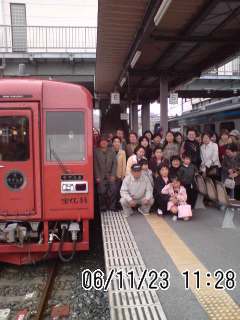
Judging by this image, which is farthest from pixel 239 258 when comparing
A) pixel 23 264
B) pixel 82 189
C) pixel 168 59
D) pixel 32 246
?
pixel 168 59

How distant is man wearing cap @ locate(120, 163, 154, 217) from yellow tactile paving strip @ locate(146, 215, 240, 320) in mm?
551

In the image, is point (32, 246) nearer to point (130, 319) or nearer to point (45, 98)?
point (45, 98)

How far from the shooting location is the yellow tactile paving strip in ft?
12.5

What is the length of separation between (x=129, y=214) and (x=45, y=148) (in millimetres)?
2363

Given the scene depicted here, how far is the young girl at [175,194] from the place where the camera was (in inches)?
287

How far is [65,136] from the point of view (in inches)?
234

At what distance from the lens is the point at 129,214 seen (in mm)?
7551

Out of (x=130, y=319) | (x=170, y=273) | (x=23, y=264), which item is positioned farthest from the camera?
(x=23, y=264)

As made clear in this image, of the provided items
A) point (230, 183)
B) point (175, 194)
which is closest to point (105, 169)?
point (175, 194)

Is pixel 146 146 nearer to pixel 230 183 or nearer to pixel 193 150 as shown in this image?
pixel 193 150

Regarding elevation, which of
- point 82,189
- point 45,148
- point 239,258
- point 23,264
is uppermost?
point 45,148

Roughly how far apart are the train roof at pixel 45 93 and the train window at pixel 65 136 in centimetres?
15

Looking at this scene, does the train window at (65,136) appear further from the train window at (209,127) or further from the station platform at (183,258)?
the train window at (209,127)
